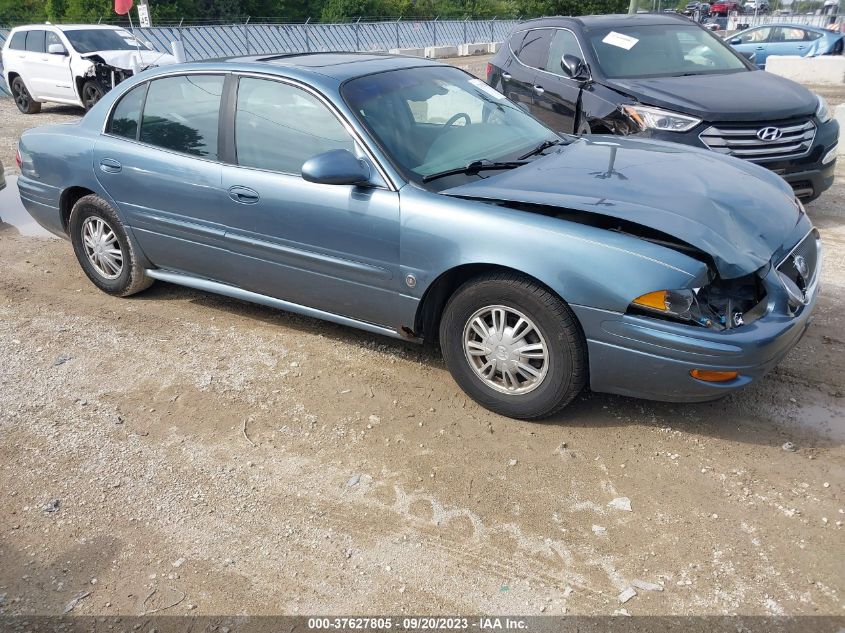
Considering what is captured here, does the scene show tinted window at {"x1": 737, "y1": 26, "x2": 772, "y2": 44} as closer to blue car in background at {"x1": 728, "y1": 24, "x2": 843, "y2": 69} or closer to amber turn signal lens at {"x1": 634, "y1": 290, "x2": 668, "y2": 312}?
blue car in background at {"x1": 728, "y1": 24, "x2": 843, "y2": 69}

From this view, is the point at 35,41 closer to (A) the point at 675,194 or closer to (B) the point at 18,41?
(B) the point at 18,41

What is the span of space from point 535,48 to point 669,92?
6.62ft

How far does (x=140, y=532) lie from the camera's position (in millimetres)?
2918

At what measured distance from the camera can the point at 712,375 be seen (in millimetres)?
3053

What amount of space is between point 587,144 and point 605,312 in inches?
64.0

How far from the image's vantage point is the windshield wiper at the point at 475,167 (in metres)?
3.65

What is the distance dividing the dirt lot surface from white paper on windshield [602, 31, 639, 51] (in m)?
3.52

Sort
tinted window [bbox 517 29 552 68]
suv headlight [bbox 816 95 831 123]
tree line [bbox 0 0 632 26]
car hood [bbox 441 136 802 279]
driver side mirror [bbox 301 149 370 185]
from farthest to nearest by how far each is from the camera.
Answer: tree line [bbox 0 0 632 26] → tinted window [bbox 517 29 552 68] → suv headlight [bbox 816 95 831 123] → driver side mirror [bbox 301 149 370 185] → car hood [bbox 441 136 802 279]

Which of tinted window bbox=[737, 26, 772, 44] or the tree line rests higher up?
the tree line

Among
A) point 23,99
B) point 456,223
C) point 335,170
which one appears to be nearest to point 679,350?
point 456,223

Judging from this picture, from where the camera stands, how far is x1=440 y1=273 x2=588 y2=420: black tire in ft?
10.6

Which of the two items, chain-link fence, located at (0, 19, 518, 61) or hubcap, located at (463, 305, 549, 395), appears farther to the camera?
chain-link fence, located at (0, 19, 518, 61)

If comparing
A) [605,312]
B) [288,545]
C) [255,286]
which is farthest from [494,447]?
[255,286]

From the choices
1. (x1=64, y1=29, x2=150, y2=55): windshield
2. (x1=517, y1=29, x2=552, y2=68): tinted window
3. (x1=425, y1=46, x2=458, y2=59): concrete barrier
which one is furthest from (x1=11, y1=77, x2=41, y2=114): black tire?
(x1=425, y1=46, x2=458, y2=59): concrete barrier
